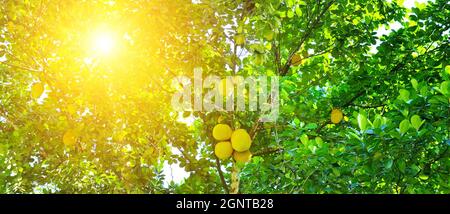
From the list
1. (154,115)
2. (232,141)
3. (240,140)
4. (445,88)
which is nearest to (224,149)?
(232,141)

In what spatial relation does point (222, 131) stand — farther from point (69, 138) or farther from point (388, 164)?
point (388, 164)

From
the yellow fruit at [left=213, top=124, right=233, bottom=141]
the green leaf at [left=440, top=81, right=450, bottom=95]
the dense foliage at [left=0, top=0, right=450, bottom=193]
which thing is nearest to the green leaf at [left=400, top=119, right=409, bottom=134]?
the dense foliage at [left=0, top=0, right=450, bottom=193]

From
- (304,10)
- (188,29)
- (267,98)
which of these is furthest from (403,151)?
(304,10)

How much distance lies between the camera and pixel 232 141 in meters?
3.82

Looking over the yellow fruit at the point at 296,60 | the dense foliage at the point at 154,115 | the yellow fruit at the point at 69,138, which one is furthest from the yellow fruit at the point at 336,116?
the yellow fruit at the point at 69,138

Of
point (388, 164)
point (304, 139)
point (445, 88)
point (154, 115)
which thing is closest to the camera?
point (388, 164)

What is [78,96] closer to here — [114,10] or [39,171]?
[114,10]

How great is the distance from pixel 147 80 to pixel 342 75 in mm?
2867

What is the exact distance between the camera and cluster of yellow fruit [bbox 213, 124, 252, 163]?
3.74 meters

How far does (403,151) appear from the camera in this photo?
9.48 feet

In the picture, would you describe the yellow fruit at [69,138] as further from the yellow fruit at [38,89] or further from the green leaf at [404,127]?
the green leaf at [404,127]

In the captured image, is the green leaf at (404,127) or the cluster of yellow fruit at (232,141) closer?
the green leaf at (404,127)

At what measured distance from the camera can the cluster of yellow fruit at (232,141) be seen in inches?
147

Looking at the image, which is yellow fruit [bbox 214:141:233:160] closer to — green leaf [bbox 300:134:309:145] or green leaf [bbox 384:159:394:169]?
green leaf [bbox 300:134:309:145]
